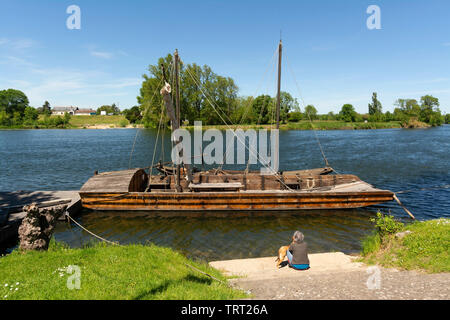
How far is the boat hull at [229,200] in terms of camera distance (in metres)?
15.9

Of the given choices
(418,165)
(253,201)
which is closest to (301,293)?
(253,201)

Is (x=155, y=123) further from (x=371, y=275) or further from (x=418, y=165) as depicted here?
(x=371, y=275)

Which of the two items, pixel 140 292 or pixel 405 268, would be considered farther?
pixel 405 268

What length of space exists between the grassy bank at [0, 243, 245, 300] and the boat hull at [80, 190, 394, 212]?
7.22m

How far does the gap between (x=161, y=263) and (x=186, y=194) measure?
803 centimetres

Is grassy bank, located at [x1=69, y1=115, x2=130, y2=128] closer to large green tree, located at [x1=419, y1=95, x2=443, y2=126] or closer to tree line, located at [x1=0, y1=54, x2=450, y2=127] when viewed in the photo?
tree line, located at [x1=0, y1=54, x2=450, y2=127]

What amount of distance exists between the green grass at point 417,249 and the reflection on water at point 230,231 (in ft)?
8.50

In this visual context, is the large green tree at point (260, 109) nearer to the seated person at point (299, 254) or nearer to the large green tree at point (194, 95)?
the large green tree at point (194, 95)

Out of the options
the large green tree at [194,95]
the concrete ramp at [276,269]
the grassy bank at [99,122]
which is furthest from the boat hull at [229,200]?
the grassy bank at [99,122]

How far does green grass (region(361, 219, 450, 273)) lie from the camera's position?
289 inches

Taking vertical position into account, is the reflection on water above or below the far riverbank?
below

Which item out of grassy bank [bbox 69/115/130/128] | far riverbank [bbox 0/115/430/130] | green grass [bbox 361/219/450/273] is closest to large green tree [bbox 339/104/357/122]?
far riverbank [bbox 0/115/430/130]

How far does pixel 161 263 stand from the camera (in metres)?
7.93

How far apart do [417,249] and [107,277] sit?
9424 mm
